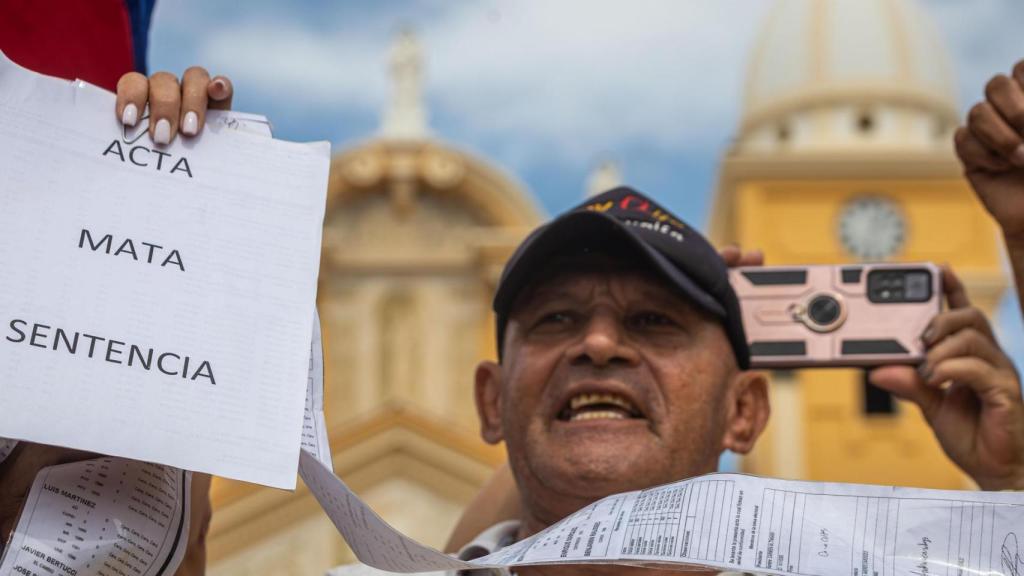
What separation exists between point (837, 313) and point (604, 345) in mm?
556

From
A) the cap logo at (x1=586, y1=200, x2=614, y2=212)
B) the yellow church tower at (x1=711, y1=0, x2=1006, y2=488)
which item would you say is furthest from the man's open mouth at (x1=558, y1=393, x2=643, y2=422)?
the yellow church tower at (x1=711, y1=0, x2=1006, y2=488)

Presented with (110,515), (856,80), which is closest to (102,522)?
(110,515)

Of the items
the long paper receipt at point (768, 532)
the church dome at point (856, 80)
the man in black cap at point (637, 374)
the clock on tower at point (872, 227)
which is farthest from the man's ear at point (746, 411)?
the church dome at point (856, 80)

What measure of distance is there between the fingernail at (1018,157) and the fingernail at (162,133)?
4.49ft

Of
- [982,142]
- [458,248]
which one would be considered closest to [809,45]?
[458,248]

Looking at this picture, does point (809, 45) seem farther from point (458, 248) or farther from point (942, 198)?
point (458, 248)

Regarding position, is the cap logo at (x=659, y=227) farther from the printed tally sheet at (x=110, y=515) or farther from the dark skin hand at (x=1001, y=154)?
Result: the printed tally sheet at (x=110, y=515)

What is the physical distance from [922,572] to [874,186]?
2469cm

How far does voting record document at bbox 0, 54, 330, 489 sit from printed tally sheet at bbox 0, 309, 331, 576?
0.09 m

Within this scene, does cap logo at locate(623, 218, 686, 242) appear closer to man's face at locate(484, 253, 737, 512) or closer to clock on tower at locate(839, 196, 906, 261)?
man's face at locate(484, 253, 737, 512)

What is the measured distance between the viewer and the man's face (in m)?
2.57

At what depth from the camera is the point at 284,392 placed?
1.94 metres

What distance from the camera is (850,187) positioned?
25.8m
